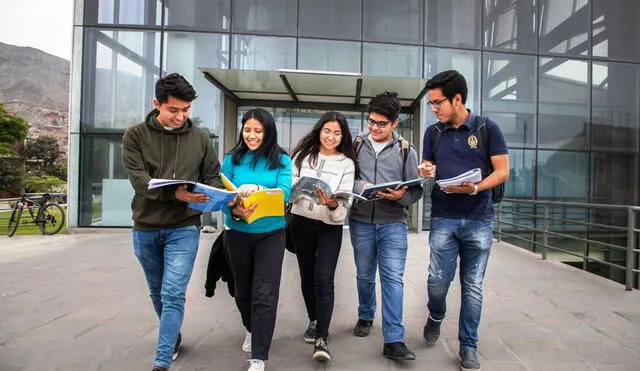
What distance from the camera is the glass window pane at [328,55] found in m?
11.2

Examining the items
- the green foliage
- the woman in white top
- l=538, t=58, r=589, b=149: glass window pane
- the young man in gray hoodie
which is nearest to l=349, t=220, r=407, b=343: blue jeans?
the young man in gray hoodie

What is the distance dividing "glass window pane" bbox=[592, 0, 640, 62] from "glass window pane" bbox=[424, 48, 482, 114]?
4034mm

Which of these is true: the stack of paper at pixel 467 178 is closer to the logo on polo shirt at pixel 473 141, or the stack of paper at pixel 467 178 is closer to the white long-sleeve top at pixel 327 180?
the logo on polo shirt at pixel 473 141

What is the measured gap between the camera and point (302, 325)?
3762 millimetres

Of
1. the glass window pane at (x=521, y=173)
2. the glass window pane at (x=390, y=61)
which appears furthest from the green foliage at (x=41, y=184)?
the glass window pane at (x=521, y=173)

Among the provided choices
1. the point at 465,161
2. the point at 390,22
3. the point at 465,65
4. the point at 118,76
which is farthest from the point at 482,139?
the point at 118,76

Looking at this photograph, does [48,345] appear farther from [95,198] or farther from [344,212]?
[95,198]

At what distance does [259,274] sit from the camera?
2.69 metres

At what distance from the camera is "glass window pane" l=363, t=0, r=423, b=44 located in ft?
37.1

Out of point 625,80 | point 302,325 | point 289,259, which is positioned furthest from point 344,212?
point 625,80

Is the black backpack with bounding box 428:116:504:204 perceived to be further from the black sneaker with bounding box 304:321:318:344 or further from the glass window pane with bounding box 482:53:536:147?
the glass window pane with bounding box 482:53:536:147

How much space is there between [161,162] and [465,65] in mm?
10853

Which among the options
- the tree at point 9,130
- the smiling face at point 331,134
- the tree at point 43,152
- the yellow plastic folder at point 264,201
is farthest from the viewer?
the tree at point 43,152

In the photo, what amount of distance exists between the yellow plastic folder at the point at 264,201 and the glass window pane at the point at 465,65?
9885mm
